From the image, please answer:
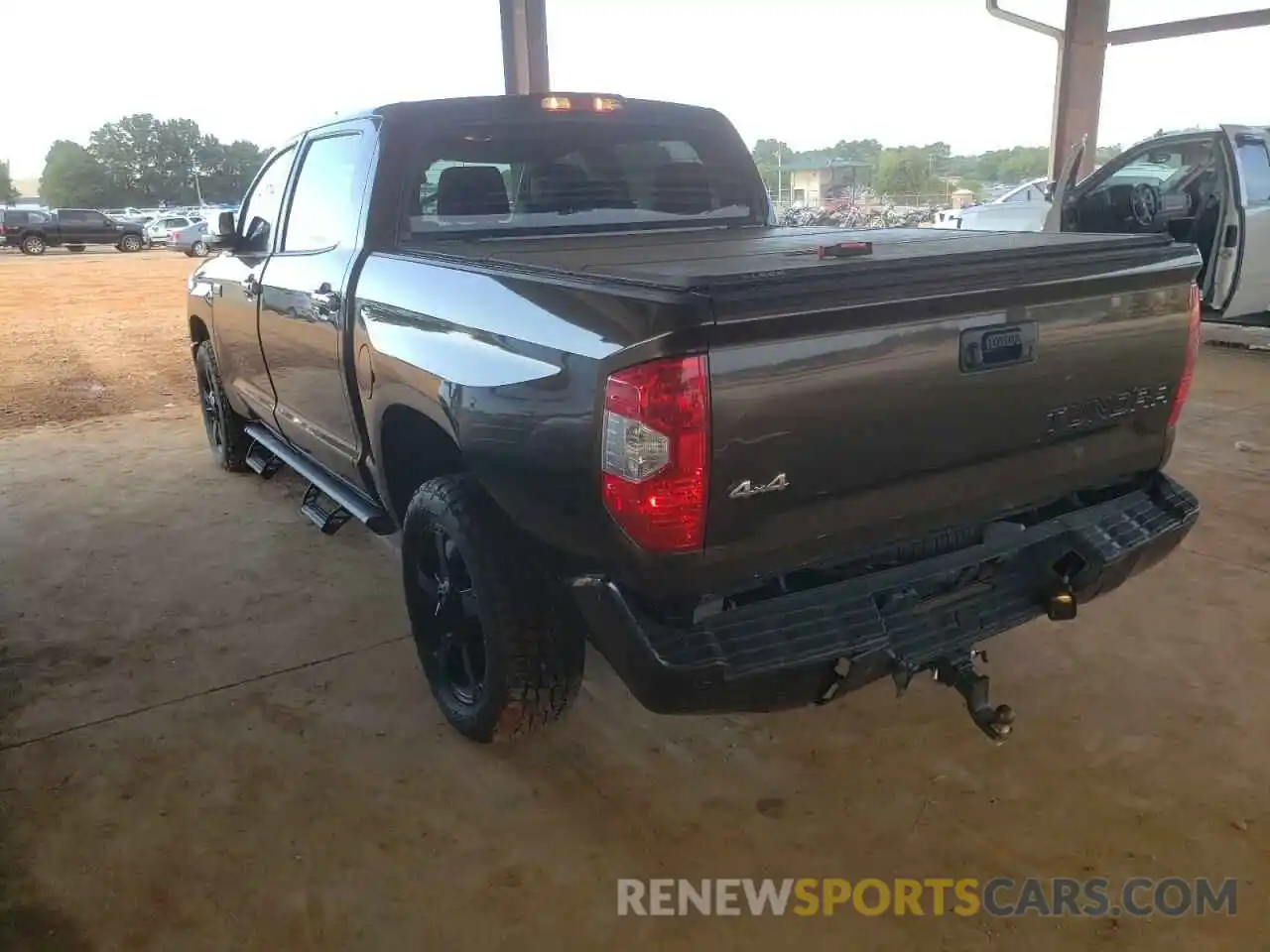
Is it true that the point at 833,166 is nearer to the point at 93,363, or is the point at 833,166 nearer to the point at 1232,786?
the point at 93,363

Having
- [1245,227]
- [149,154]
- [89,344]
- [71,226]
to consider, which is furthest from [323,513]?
[149,154]

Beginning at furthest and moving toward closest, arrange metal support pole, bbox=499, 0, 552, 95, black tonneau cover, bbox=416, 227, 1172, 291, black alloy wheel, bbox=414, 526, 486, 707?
metal support pole, bbox=499, 0, 552, 95, black alloy wheel, bbox=414, 526, 486, 707, black tonneau cover, bbox=416, 227, 1172, 291

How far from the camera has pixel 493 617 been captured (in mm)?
2430

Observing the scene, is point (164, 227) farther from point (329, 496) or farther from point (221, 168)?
point (329, 496)

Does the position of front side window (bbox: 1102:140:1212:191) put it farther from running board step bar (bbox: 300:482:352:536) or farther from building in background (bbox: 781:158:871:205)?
running board step bar (bbox: 300:482:352:536)

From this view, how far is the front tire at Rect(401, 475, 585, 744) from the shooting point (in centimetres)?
245

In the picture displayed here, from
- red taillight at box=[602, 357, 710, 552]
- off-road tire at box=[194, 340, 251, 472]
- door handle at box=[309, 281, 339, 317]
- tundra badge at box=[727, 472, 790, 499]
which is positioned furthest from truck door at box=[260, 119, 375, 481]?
tundra badge at box=[727, 472, 790, 499]

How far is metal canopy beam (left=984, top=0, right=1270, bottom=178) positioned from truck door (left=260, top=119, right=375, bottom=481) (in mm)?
10886

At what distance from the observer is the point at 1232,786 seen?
248 cm

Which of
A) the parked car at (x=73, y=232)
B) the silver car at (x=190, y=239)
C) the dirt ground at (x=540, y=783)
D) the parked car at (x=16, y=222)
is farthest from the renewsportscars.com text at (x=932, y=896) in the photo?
the parked car at (x=16, y=222)

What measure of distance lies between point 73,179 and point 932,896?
4803cm

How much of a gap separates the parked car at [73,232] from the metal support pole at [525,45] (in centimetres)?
2547

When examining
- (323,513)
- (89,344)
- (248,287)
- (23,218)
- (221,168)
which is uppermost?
(221,168)

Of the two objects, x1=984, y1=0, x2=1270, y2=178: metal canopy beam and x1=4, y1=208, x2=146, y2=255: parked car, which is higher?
x1=984, y1=0, x2=1270, y2=178: metal canopy beam
